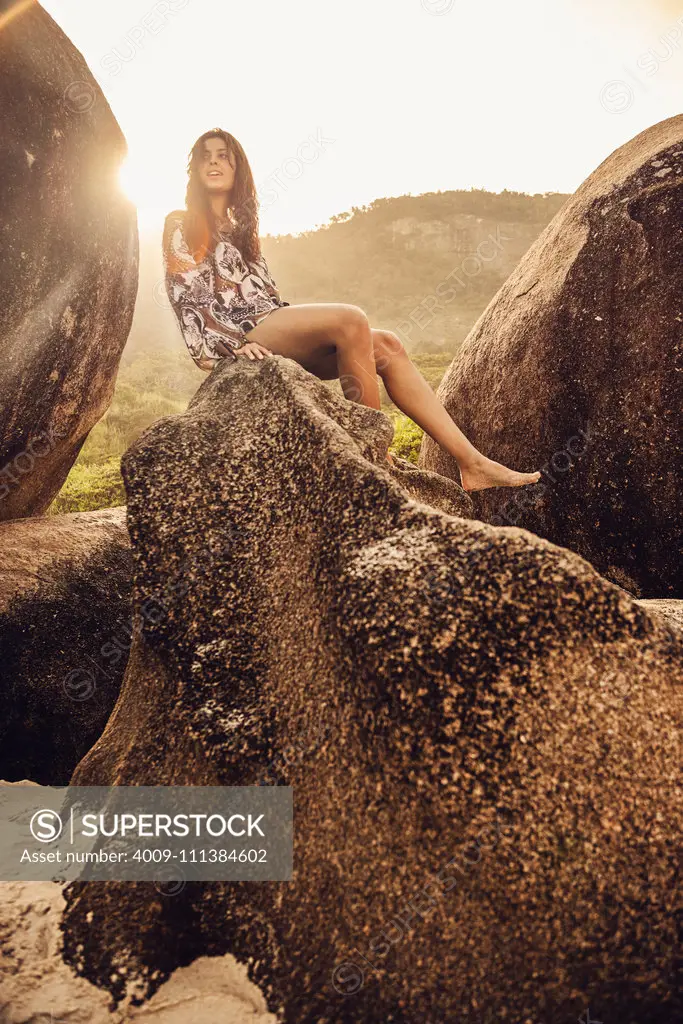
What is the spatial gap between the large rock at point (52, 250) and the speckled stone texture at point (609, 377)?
259 centimetres

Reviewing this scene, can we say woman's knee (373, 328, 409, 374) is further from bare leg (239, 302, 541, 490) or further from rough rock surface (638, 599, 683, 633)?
rough rock surface (638, 599, 683, 633)

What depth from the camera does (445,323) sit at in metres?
32.5

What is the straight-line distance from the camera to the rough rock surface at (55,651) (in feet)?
11.2

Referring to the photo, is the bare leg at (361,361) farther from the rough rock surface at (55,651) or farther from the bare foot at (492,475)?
the rough rock surface at (55,651)

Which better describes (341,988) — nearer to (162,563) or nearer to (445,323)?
(162,563)

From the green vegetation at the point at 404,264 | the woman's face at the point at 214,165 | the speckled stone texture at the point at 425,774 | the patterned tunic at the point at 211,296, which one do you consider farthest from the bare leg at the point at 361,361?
the green vegetation at the point at 404,264

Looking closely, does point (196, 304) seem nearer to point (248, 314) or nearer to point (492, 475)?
point (248, 314)

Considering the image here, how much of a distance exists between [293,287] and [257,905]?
33.5 m

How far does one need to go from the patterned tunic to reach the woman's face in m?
0.29

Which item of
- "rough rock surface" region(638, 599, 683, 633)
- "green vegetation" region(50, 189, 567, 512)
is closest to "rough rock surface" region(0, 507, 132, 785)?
"rough rock surface" region(638, 599, 683, 633)

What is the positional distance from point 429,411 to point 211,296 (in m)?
1.37

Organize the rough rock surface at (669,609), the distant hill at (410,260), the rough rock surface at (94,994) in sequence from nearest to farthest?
the rough rock surface at (94,994)
the rough rock surface at (669,609)
the distant hill at (410,260)

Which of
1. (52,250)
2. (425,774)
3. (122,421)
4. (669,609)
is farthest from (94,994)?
(122,421)

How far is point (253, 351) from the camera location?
331cm
